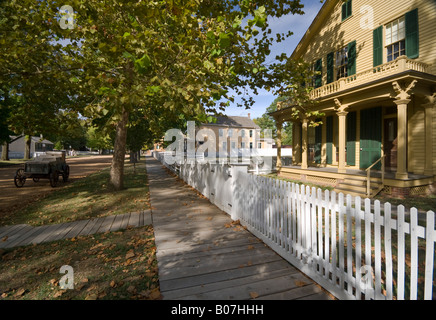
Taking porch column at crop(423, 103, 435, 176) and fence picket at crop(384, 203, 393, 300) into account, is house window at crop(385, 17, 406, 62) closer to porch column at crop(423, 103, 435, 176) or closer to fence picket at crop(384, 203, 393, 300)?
porch column at crop(423, 103, 435, 176)

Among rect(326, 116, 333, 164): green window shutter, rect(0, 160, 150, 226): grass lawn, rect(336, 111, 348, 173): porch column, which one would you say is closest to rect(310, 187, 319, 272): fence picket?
rect(0, 160, 150, 226): grass lawn

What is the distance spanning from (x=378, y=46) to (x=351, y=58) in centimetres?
159

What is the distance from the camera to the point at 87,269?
3488 millimetres

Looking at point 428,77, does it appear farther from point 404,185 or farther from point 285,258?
point 285,258

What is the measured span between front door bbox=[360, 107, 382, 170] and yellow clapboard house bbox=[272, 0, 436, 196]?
5 cm

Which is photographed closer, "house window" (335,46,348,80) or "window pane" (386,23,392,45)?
"window pane" (386,23,392,45)

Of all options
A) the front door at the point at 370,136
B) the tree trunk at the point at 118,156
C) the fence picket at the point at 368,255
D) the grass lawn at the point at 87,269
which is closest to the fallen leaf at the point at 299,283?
the fence picket at the point at 368,255

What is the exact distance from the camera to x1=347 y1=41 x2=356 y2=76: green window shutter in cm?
1219

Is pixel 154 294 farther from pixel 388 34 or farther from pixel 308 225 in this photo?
pixel 388 34

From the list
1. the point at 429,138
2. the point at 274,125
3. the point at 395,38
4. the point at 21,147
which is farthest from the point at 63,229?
the point at 21,147

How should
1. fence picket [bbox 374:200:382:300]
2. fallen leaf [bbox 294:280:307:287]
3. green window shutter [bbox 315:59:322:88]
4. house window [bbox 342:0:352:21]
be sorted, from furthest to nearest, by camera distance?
1. green window shutter [bbox 315:59:322:88]
2. house window [bbox 342:0:352:21]
3. fallen leaf [bbox 294:280:307:287]
4. fence picket [bbox 374:200:382:300]
